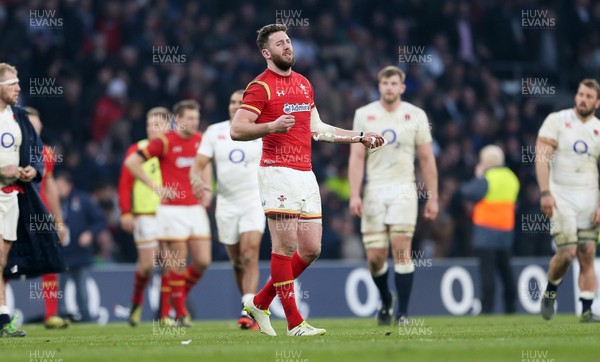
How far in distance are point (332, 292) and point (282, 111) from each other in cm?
886

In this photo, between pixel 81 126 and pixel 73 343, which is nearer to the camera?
pixel 73 343

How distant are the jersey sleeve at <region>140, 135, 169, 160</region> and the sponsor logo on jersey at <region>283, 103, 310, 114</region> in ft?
15.7

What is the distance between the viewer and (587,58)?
26.7 meters

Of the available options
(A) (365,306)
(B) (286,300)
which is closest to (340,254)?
(A) (365,306)

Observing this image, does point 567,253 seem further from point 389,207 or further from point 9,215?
point 9,215

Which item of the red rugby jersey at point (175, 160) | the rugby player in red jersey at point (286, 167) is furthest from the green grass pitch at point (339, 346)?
the red rugby jersey at point (175, 160)

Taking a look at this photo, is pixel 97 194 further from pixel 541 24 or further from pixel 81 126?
pixel 541 24

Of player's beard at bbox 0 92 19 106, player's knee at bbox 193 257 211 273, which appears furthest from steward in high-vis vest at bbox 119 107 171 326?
player's beard at bbox 0 92 19 106

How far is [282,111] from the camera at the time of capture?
34.8ft

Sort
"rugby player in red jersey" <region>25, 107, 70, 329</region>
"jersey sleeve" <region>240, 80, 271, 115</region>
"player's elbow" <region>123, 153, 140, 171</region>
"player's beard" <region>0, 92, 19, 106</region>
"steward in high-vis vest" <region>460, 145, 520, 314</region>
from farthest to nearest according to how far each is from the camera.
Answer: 1. "steward in high-vis vest" <region>460, 145, 520, 314</region>
2. "player's elbow" <region>123, 153, 140, 171</region>
3. "rugby player in red jersey" <region>25, 107, 70, 329</region>
4. "player's beard" <region>0, 92, 19, 106</region>
5. "jersey sleeve" <region>240, 80, 271, 115</region>

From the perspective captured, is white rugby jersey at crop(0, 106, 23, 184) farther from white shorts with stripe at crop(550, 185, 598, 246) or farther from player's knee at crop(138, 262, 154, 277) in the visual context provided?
white shorts with stripe at crop(550, 185, 598, 246)

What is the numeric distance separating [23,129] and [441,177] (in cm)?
1171

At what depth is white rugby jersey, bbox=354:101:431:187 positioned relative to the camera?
45.2 ft

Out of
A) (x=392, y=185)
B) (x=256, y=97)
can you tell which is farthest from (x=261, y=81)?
(x=392, y=185)
